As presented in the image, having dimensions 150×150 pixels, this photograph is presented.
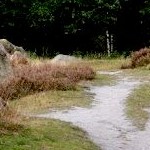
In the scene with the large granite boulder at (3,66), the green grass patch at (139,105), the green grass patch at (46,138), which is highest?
the large granite boulder at (3,66)

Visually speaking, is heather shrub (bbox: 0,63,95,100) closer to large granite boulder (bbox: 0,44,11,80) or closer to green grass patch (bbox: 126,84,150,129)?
large granite boulder (bbox: 0,44,11,80)

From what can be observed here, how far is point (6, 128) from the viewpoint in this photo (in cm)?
1229

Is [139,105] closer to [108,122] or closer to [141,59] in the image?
[108,122]

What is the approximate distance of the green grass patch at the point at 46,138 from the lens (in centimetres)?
1147

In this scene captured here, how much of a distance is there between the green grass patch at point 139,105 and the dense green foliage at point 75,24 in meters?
21.5

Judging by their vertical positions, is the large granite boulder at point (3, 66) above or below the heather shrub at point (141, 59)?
above

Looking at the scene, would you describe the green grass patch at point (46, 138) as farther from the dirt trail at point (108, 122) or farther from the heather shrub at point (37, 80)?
the heather shrub at point (37, 80)

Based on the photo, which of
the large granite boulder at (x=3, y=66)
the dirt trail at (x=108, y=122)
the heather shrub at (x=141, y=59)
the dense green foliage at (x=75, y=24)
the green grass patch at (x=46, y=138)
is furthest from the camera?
the dense green foliage at (x=75, y=24)

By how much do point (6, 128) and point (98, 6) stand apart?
106 ft

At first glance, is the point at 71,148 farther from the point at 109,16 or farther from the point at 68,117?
the point at 109,16

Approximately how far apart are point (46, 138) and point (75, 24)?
32463 millimetres

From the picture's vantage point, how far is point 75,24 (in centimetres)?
4438

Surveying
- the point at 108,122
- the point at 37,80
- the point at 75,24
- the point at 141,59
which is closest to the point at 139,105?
A: the point at 108,122

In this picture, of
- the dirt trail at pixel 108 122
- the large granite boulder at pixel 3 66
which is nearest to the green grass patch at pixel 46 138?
the dirt trail at pixel 108 122
